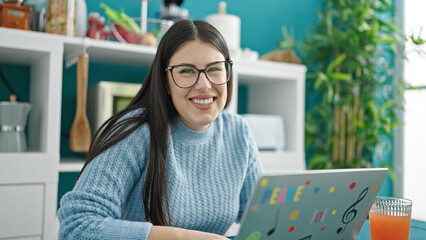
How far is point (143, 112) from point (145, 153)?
0.43 feet

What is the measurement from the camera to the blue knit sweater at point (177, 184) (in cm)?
92

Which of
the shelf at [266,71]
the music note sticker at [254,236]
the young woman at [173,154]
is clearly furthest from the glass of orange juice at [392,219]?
the shelf at [266,71]

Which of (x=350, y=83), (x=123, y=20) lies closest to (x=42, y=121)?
(x=123, y=20)

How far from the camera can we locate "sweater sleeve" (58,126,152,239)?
90 centimetres

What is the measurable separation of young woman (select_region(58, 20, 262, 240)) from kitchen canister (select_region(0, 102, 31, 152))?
72 centimetres

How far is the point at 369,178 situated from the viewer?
0.78 metres

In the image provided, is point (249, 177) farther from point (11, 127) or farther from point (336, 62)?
point (336, 62)

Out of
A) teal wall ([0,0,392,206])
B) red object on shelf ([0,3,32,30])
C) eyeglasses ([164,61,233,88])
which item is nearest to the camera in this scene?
eyeglasses ([164,61,233,88])

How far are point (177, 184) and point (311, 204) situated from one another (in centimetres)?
52

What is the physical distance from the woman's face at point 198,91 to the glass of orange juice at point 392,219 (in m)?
0.52

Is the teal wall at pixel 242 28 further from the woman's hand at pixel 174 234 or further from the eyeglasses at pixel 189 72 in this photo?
the woman's hand at pixel 174 234

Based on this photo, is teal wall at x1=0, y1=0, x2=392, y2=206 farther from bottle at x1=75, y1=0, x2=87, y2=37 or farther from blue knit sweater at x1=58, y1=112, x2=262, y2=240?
blue knit sweater at x1=58, y1=112, x2=262, y2=240

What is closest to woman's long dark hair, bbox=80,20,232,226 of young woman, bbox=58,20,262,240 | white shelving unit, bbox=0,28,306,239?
young woman, bbox=58,20,262,240

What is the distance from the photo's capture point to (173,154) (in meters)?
1.18
